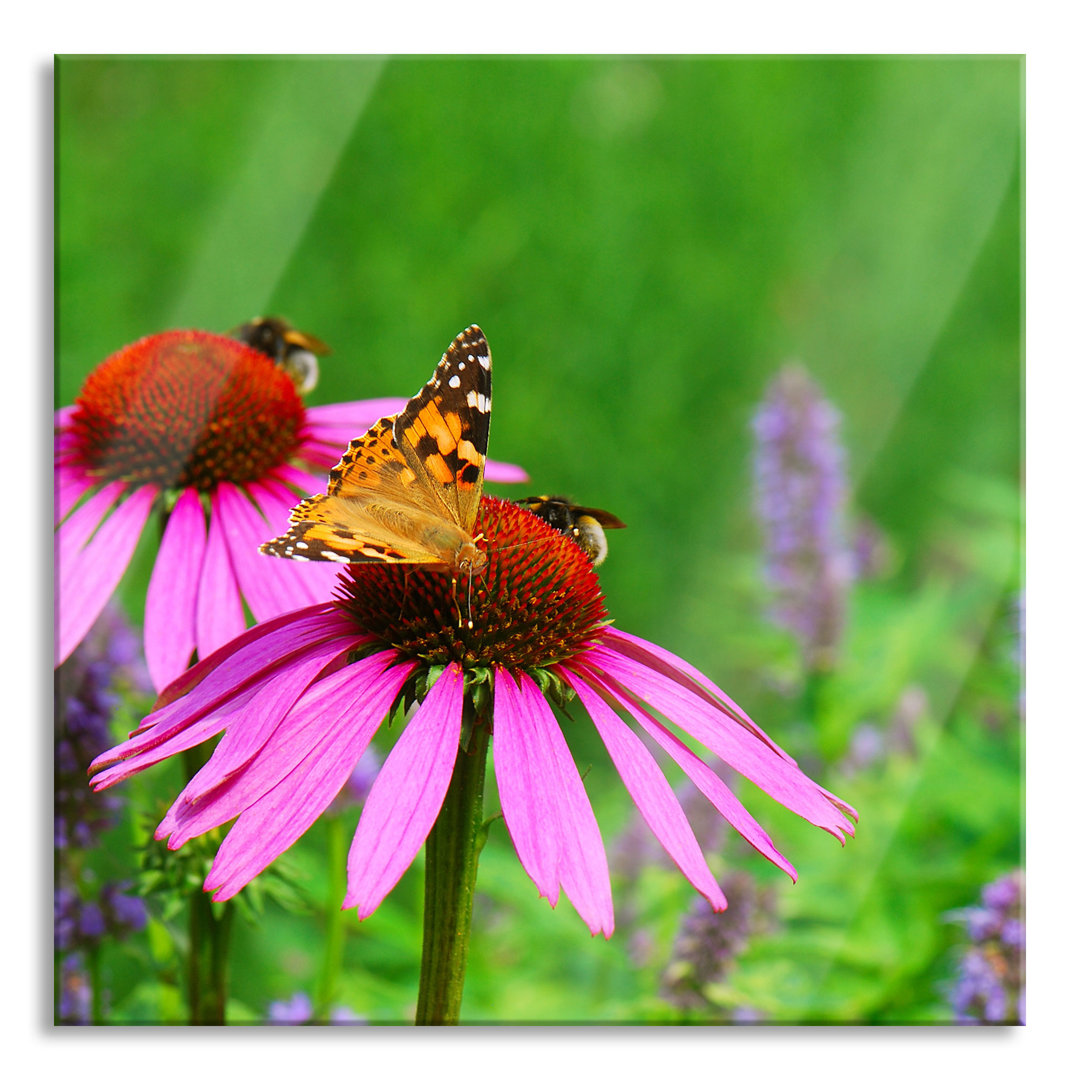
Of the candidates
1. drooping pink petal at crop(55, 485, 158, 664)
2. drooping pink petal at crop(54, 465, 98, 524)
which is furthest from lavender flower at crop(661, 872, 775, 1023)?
drooping pink petal at crop(54, 465, 98, 524)

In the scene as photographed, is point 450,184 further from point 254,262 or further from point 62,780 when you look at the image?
point 62,780

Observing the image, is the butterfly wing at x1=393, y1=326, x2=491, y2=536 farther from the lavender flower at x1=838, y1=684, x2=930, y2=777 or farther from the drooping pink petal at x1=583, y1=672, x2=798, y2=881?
the lavender flower at x1=838, y1=684, x2=930, y2=777

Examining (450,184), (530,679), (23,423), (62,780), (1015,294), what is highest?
(450,184)

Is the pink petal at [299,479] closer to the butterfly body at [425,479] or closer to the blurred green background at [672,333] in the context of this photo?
the butterfly body at [425,479]

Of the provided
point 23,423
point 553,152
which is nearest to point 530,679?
point 23,423

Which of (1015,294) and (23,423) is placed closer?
(23,423)

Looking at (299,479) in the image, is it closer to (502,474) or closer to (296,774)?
(502,474)
